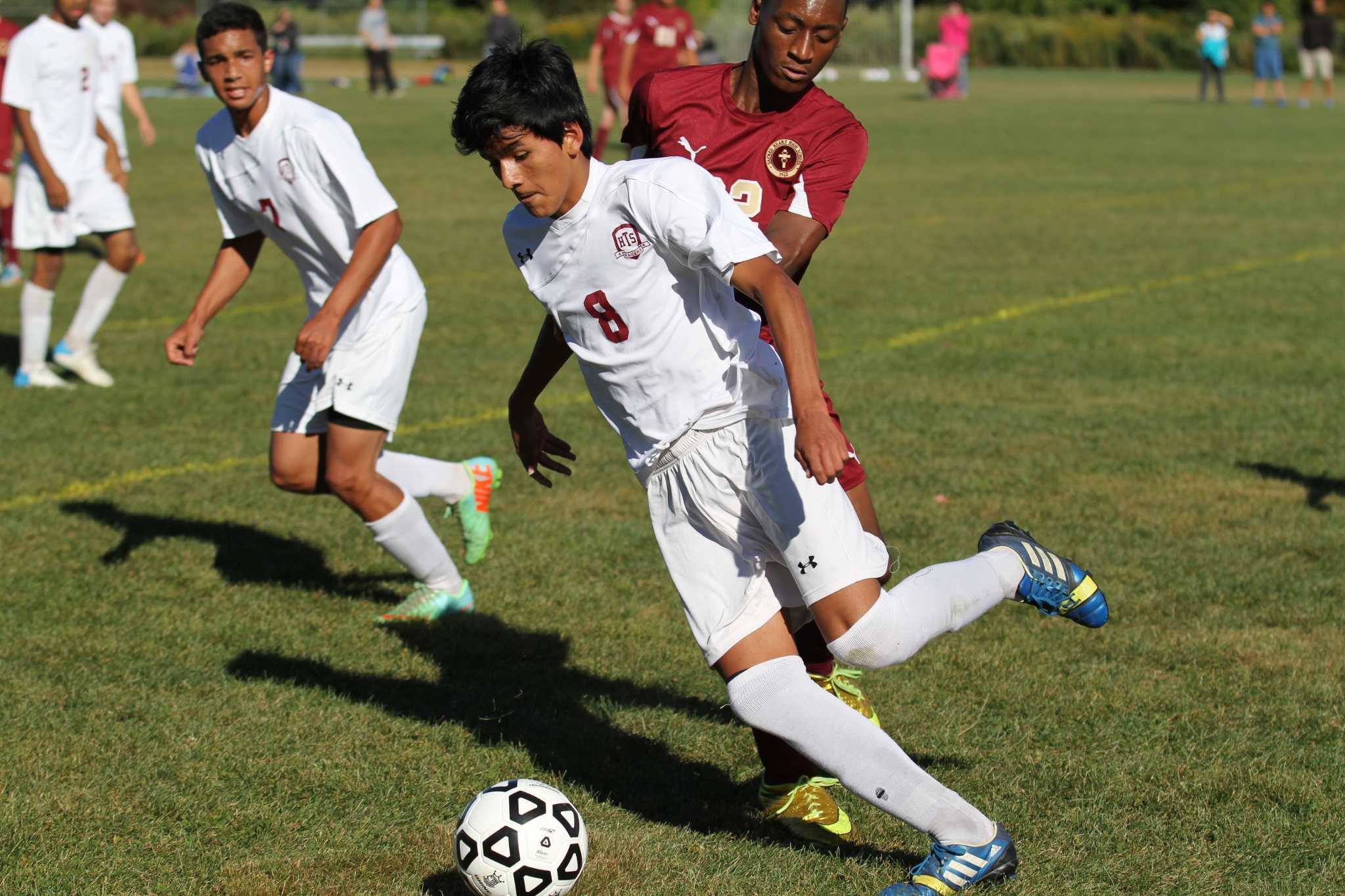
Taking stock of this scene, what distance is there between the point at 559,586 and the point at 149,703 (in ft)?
5.44

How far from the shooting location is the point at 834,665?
432 centimetres

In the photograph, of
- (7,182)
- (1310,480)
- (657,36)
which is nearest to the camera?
(1310,480)

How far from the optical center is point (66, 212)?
9.23 meters

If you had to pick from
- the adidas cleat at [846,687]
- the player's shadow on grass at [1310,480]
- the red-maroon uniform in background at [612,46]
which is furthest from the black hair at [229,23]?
the red-maroon uniform in background at [612,46]

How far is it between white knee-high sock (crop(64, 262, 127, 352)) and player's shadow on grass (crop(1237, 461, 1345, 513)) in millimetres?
6658

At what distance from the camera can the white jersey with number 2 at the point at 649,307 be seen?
10.9ft

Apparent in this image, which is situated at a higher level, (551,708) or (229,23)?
(229,23)

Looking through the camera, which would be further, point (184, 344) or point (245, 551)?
point (245, 551)

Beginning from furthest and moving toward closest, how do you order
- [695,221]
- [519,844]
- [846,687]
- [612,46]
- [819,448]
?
[612,46], [846,687], [519,844], [695,221], [819,448]

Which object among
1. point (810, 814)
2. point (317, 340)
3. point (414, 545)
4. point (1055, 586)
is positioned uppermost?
point (317, 340)

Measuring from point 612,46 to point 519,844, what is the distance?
64.3 feet

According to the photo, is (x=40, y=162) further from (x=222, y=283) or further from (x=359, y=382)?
(x=359, y=382)

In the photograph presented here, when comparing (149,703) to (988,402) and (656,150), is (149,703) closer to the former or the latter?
(656,150)

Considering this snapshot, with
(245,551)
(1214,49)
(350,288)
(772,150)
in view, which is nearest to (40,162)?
(245,551)
